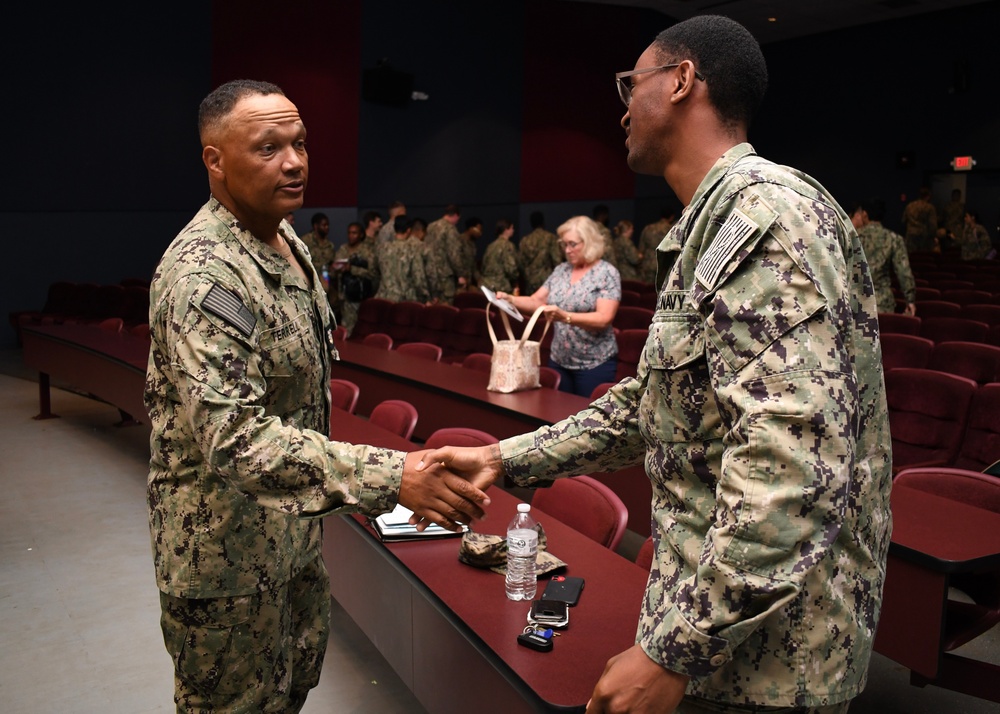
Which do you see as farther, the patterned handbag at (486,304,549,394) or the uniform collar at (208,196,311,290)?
the patterned handbag at (486,304,549,394)

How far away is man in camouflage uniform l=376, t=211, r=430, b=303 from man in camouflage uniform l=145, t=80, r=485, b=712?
8.07m

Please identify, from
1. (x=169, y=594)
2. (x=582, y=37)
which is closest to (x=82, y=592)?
(x=169, y=594)

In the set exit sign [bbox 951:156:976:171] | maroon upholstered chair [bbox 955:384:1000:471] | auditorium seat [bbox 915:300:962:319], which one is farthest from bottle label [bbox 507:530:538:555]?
exit sign [bbox 951:156:976:171]

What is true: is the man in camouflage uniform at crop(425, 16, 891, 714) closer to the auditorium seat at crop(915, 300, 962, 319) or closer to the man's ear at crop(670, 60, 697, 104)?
the man's ear at crop(670, 60, 697, 104)

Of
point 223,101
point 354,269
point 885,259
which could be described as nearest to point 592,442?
point 223,101

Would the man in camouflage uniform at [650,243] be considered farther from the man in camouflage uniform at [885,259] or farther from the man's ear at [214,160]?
the man's ear at [214,160]

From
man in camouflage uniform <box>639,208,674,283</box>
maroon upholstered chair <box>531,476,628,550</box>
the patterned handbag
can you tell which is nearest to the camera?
maroon upholstered chair <box>531,476,628,550</box>

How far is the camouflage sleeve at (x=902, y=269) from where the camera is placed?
25.6 feet

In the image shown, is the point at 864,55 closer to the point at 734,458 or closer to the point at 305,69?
the point at 305,69

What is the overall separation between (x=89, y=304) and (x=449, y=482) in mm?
9977

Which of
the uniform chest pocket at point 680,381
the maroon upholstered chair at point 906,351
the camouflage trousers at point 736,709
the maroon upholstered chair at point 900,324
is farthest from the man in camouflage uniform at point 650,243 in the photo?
the camouflage trousers at point 736,709

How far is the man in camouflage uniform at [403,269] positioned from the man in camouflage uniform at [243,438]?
26.5 ft

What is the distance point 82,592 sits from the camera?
4.09m

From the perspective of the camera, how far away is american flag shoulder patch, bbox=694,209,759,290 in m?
1.22
